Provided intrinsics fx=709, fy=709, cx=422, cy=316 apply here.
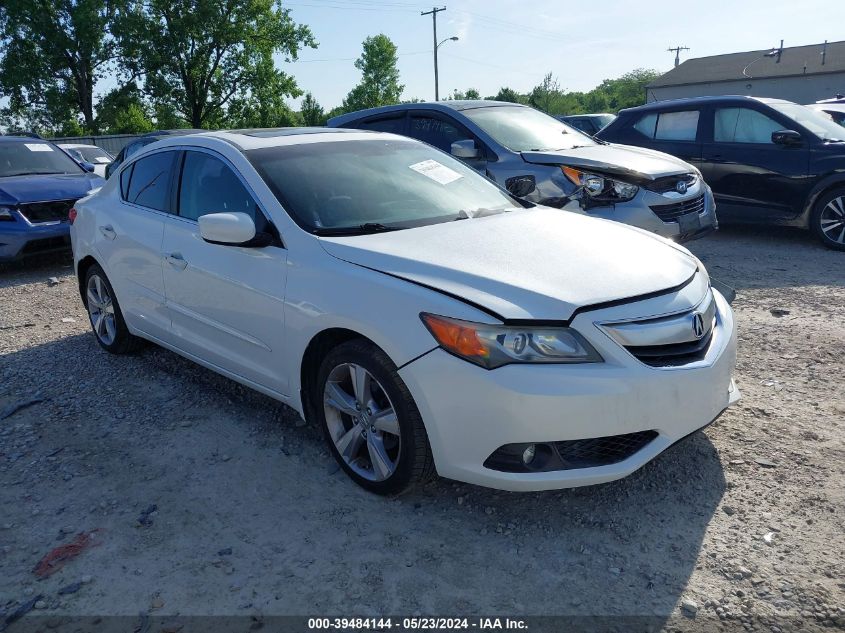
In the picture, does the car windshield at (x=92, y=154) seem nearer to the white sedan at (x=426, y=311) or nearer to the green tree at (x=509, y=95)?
the white sedan at (x=426, y=311)

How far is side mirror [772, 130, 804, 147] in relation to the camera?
7855mm

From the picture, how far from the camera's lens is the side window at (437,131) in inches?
281

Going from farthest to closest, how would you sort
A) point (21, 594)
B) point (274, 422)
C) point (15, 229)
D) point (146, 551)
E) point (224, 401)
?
point (15, 229) < point (224, 401) < point (274, 422) < point (146, 551) < point (21, 594)

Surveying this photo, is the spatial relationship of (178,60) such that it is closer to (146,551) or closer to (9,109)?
(9,109)

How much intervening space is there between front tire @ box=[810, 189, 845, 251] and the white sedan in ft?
17.2

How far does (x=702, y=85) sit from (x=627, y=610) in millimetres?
56632

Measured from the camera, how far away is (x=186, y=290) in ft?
13.2

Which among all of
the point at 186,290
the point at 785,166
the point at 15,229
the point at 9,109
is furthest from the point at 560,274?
the point at 9,109

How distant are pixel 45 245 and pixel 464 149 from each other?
504cm

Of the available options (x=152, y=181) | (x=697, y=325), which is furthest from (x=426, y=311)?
(x=152, y=181)

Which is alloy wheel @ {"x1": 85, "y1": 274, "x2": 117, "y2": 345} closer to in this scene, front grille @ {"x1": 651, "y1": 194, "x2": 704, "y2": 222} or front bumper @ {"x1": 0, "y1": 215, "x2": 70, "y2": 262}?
front bumper @ {"x1": 0, "y1": 215, "x2": 70, "y2": 262}

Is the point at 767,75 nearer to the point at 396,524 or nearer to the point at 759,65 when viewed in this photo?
the point at 759,65

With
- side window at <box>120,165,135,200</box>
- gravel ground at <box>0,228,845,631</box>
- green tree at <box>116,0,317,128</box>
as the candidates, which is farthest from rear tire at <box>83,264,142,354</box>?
green tree at <box>116,0,317,128</box>

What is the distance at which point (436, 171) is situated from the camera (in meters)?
4.17
